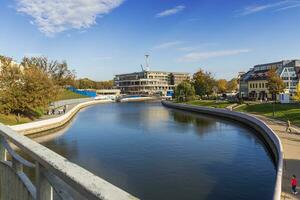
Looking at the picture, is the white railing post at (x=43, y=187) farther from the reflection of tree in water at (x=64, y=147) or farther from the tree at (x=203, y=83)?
the tree at (x=203, y=83)

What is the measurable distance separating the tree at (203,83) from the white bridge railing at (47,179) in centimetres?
10442

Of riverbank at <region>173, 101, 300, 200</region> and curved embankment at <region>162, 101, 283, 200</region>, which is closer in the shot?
riverbank at <region>173, 101, 300, 200</region>

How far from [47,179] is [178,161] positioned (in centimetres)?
2583

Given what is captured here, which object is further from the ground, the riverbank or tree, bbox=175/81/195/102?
tree, bbox=175/81/195/102

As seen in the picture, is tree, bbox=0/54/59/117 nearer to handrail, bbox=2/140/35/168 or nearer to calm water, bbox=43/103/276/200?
calm water, bbox=43/103/276/200

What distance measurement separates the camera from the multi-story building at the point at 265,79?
8681cm

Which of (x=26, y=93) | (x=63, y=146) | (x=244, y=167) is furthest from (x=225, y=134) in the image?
(x=26, y=93)

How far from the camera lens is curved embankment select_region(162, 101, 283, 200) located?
16.9 meters

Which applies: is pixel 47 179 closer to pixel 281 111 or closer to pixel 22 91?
pixel 22 91

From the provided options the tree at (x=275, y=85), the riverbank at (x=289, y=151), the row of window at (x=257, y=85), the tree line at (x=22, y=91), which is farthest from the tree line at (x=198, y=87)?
the tree line at (x=22, y=91)

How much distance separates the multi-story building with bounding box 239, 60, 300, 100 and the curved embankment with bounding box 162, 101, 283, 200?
19.7 m

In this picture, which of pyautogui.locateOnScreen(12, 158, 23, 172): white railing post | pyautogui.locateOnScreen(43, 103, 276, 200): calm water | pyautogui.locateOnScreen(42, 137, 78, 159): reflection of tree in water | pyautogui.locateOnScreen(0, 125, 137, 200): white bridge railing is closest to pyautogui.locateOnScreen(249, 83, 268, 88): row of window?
pyautogui.locateOnScreen(43, 103, 276, 200): calm water

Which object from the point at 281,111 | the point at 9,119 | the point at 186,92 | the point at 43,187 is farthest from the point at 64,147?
the point at 186,92

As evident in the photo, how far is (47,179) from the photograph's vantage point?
346 centimetres
